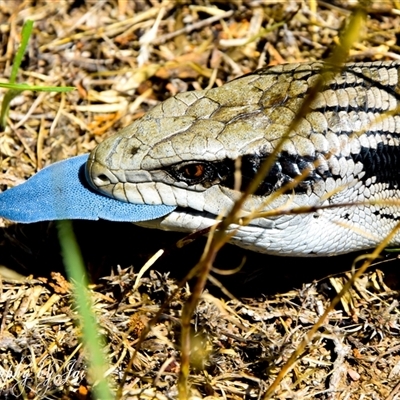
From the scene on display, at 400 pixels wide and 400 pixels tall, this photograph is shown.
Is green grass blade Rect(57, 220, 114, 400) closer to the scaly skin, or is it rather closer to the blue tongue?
the blue tongue

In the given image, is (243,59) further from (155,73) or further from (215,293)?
(215,293)

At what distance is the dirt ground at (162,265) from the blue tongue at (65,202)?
31 centimetres

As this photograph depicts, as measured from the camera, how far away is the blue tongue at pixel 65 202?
2.77 metres

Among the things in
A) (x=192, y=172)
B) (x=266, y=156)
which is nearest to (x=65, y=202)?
(x=192, y=172)

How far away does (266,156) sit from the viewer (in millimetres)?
2688

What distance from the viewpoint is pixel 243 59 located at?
4.10 meters

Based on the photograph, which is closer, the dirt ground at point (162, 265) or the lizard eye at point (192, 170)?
the lizard eye at point (192, 170)

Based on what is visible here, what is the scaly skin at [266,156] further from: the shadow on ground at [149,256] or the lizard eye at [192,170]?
the shadow on ground at [149,256]

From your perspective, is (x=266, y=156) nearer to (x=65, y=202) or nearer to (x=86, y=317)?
(x=65, y=202)

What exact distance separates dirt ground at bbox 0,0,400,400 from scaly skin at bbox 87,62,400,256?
0.33 m

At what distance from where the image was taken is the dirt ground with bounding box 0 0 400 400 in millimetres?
2930

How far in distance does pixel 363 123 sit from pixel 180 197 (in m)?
0.75

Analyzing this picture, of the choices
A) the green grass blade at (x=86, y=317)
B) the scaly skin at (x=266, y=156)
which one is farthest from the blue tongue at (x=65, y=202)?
the green grass blade at (x=86, y=317)

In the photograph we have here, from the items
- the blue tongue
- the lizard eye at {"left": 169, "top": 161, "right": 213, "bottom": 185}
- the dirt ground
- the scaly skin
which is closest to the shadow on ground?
the dirt ground
